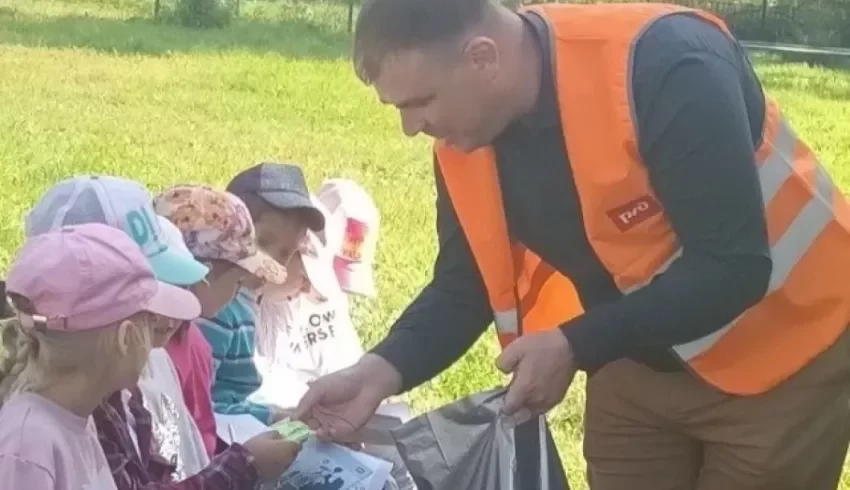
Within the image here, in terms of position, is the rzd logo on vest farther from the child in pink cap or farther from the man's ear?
the child in pink cap

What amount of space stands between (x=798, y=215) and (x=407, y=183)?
5.52 meters

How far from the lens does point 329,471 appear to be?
9.09 feet

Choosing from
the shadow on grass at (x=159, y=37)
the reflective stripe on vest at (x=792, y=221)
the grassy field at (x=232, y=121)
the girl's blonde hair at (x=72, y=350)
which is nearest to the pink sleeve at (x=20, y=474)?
the girl's blonde hair at (x=72, y=350)

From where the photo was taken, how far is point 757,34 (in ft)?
63.6

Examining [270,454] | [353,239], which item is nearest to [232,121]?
[353,239]

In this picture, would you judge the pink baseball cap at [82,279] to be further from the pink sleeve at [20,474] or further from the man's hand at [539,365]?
the man's hand at [539,365]

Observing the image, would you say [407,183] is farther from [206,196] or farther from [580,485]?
[206,196]

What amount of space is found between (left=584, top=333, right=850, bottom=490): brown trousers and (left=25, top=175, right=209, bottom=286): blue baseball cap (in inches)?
32.4

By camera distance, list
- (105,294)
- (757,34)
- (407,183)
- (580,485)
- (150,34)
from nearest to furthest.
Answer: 1. (105,294)
2. (580,485)
3. (407,183)
4. (150,34)
5. (757,34)

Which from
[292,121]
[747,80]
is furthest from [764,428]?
[292,121]

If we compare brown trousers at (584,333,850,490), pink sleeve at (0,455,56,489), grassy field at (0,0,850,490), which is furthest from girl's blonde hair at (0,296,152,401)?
grassy field at (0,0,850,490)

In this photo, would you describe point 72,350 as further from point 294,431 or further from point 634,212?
point 634,212

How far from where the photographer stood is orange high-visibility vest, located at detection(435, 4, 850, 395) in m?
2.41

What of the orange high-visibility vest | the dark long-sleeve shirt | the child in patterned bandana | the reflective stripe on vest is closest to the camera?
the dark long-sleeve shirt
